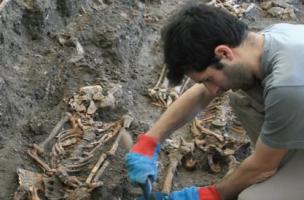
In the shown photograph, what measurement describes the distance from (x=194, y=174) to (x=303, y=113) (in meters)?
1.48

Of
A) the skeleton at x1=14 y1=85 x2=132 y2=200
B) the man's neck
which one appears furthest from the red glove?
the man's neck

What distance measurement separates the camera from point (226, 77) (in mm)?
3232

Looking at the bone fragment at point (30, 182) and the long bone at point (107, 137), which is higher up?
the bone fragment at point (30, 182)

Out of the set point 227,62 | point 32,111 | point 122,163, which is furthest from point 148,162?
point 32,111

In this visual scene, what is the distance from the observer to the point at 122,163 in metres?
4.21

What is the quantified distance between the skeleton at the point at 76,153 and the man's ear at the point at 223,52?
1307 mm

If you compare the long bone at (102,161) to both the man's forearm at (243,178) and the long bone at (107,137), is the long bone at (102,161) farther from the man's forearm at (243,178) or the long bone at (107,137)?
the man's forearm at (243,178)

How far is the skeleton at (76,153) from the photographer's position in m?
3.90

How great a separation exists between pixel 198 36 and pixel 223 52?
0.16 meters

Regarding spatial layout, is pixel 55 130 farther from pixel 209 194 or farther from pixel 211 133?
pixel 209 194

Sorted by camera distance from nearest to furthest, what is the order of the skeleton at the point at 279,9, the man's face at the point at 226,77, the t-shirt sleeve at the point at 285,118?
the t-shirt sleeve at the point at 285,118
the man's face at the point at 226,77
the skeleton at the point at 279,9

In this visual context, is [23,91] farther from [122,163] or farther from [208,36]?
[208,36]

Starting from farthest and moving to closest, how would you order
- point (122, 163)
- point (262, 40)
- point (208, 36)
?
point (122, 163) → point (262, 40) → point (208, 36)

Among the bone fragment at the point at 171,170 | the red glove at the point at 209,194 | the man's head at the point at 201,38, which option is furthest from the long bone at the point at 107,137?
the man's head at the point at 201,38
